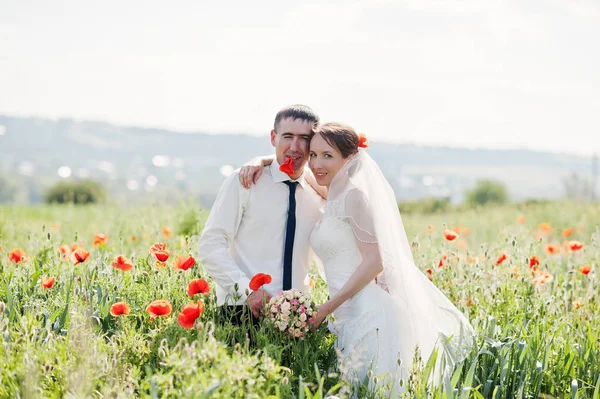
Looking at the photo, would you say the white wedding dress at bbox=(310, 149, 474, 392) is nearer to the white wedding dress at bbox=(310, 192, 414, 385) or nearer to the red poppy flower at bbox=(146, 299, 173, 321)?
the white wedding dress at bbox=(310, 192, 414, 385)

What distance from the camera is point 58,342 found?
127 inches

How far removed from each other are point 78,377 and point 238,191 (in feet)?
6.03

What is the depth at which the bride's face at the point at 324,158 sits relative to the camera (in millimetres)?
3992

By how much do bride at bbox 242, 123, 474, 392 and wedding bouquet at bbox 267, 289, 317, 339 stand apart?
22 cm

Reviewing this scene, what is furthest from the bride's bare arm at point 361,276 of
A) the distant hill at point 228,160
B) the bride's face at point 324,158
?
the distant hill at point 228,160

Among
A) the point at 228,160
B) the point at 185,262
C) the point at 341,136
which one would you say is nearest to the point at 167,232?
the point at 185,262

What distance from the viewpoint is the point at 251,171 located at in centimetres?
409

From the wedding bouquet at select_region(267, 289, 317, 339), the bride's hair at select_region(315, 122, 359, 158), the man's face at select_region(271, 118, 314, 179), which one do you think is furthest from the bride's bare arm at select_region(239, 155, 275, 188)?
the wedding bouquet at select_region(267, 289, 317, 339)

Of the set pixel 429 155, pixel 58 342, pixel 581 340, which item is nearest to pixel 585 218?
pixel 581 340

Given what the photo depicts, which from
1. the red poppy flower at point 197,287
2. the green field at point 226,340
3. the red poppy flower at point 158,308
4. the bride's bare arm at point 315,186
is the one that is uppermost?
the bride's bare arm at point 315,186

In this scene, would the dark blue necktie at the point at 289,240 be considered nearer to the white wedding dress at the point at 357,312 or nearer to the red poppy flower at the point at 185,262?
the white wedding dress at the point at 357,312

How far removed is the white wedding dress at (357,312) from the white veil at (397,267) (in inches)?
2.5

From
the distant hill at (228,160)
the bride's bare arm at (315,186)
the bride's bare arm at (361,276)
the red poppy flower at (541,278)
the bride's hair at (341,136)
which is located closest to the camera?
the bride's bare arm at (361,276)

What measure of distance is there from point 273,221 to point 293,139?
0.60 m
